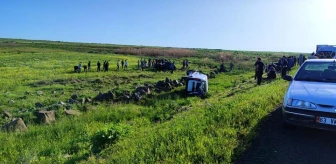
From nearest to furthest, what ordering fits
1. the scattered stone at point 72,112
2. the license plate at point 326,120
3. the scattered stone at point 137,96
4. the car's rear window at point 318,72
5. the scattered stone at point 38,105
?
the license plate at point 326,120 → the car's rear window at point 318,72 → the scattered stone at point 72,112 → the scattered stone at point 38,105 → the scattered stone at point 137,96

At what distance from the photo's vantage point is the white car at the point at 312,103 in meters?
4.80

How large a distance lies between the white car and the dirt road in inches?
12.6

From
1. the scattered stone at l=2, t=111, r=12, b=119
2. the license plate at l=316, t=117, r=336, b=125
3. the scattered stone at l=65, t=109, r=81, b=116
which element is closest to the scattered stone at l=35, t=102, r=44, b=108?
the scattered stone at l=2, t=111, r=12, b=119

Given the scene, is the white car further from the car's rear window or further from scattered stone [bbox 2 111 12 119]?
scattered stone [bbox 2 111 12 119]

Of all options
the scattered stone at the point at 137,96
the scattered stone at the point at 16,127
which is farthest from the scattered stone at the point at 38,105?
the scattered stone at the point at 137,96

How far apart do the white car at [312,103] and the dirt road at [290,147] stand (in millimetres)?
320

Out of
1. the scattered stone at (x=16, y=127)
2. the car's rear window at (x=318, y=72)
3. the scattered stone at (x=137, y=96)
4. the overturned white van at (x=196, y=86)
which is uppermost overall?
the car's rear window at (x=318, y=72)

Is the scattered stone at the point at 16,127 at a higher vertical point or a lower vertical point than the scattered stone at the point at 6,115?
higher

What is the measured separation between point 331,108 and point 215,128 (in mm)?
2185

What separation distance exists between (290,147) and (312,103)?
899 millimetres

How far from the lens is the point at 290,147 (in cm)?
485

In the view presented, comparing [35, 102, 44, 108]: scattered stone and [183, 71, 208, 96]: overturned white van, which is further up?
[183, 71, 208, 96]: overturned white van

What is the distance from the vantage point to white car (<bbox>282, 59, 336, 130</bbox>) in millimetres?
4797

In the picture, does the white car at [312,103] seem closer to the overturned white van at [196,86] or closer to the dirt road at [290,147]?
→ the dirt road at [290,147]
